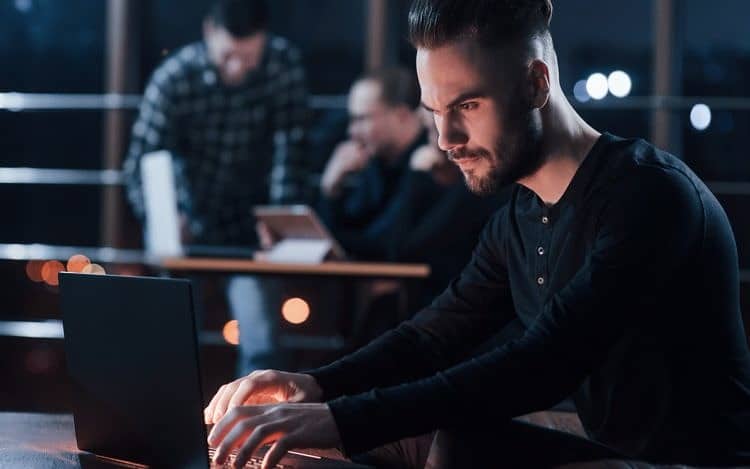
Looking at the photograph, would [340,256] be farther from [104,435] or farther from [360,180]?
[104,435]

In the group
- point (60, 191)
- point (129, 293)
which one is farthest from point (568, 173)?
point (60, 191)

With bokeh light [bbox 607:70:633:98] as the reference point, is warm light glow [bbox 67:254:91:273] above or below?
below

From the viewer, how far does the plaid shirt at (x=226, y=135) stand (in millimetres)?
4668

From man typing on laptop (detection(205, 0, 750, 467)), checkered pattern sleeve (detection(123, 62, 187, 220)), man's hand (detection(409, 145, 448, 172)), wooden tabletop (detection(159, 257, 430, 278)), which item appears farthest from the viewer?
checkered pattern sleeve (detection(123, 62, 187, 220))

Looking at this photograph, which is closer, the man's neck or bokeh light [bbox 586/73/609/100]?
the man's neck

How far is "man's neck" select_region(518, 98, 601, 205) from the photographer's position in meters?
1.54

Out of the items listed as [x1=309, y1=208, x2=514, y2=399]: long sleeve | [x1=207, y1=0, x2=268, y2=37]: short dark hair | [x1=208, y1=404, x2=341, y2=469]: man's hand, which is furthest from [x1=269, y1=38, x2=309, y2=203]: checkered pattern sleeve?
[x1=208, y1=404, x2=341, y2=469]: man's hand

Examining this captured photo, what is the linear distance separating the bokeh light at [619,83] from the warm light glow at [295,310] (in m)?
1.99

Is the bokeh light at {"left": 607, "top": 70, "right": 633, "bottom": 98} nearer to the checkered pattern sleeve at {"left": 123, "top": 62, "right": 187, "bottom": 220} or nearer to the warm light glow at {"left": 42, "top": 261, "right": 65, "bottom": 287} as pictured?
the checkered pattern sleeve at {"left": 123, "top": 62, "right": 187, "bottom": 220}

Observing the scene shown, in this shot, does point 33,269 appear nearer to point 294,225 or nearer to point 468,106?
point 294,225

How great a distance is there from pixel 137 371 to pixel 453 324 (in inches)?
23.3

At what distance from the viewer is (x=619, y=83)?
5.06 m

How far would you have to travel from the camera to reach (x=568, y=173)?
1.54 metres

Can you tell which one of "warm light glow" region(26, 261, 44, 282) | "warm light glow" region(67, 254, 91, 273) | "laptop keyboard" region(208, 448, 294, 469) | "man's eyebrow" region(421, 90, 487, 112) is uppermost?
"man's eyebrow" region(421, 90, 487, 112)
